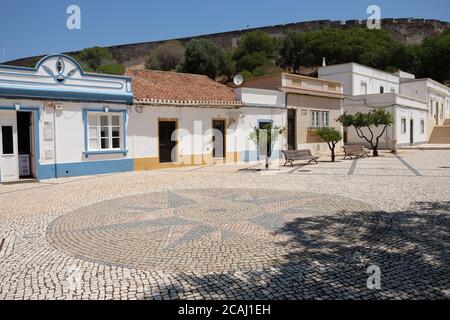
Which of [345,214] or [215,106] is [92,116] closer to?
[215,106]

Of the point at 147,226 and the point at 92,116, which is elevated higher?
the point at 92,116

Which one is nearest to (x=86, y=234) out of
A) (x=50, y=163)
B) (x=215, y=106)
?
(x=50, y=163)

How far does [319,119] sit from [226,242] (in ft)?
62.9

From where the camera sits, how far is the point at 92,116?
48.8 ft

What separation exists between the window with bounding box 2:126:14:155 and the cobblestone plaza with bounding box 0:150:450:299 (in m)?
3.02

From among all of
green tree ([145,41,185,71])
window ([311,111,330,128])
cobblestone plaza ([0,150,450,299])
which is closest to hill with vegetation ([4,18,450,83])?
green tree ([145,41,185,71])

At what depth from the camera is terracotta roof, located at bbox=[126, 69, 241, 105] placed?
671 inches

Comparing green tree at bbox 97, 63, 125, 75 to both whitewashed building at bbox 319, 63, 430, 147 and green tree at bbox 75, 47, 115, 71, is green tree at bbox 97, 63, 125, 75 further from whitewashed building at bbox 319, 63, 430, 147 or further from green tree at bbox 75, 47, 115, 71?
whitewashed building at bbox 319, 63, 430, 147

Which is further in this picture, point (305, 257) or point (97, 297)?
point (305, 257)

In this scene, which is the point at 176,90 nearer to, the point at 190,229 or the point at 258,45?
the point at 190,229

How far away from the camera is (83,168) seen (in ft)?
47.9

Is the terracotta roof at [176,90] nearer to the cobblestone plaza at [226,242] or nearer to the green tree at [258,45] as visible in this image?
the cobblestone plaza at [226,242]

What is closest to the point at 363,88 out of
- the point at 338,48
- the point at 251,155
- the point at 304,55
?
the point at 338,48
